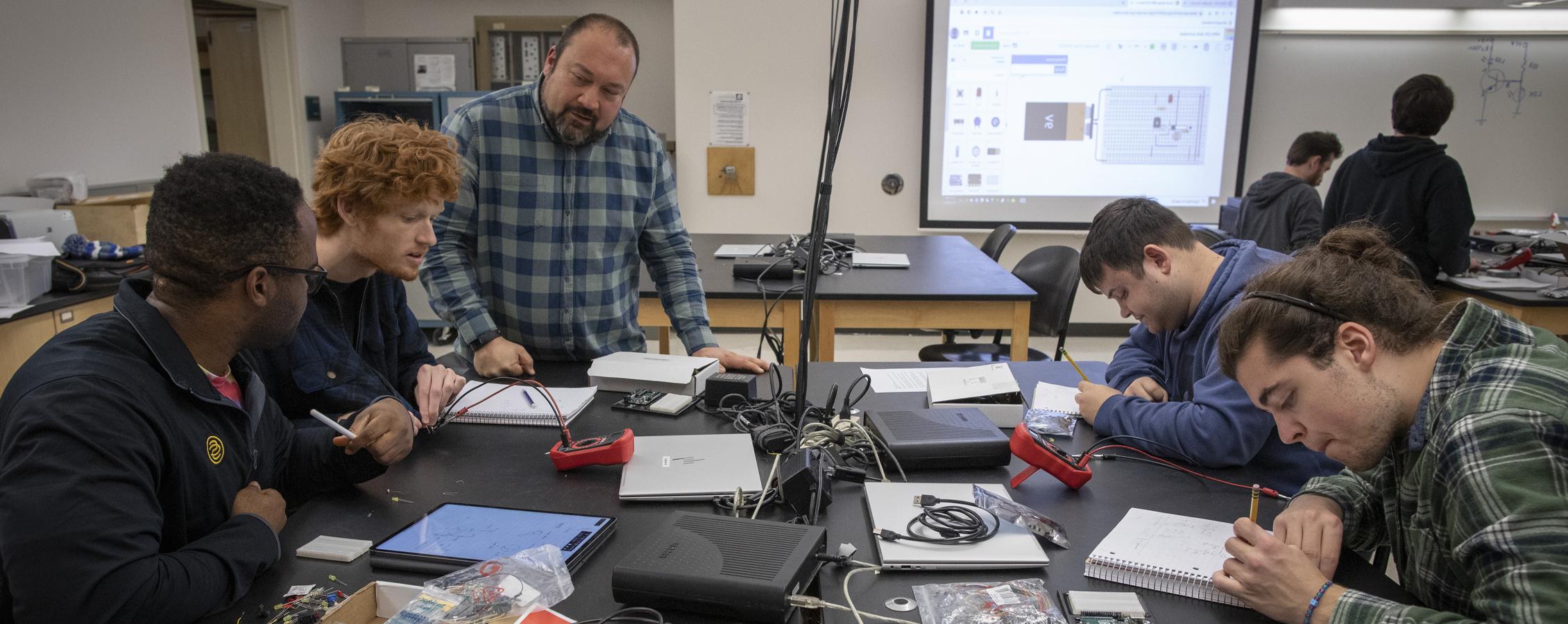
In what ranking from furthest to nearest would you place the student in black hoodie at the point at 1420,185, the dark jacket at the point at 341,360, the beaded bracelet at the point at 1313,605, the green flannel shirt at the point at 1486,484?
1. the student in black hoodie at the point at 1420,185
2. the dark jacket at the point at 341,360
3. the beaded bracelet at the point at 1313,605
4. the green flannel shirt at the point at 1486,484

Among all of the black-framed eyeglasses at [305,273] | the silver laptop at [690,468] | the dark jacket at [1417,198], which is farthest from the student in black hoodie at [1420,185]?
the black-framed eyeglasses at [305,273]

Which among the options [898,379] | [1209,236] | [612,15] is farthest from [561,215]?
[612,15]

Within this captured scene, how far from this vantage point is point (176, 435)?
100 cm

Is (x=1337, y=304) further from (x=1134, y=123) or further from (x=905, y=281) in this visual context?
(x=1134, y=123)

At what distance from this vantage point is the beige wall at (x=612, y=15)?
5.79 metres

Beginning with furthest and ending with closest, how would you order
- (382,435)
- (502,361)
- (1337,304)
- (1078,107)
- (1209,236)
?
1. (1078,107)
2. (1209,236)
3. (502,361)
4. (382,435)
5. (1337,304)

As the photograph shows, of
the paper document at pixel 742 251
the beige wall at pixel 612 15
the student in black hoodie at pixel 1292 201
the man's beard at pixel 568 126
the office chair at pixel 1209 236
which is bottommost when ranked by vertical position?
the paper document at pixel 742 251

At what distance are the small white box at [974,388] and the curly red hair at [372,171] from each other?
39.5 inches

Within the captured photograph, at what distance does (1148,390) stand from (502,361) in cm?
129

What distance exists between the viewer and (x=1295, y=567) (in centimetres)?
91

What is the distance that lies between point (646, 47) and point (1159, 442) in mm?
5121

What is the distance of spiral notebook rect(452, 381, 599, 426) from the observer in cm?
151

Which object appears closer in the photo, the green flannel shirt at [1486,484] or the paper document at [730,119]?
the green flannel shirt at [1486,484]

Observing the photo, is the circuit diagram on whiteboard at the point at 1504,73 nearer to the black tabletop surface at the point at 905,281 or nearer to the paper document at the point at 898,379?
the black tabletop surface at the point at 905,281
